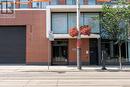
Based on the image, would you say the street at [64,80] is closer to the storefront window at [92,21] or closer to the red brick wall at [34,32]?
the red brick wall at [34,32]

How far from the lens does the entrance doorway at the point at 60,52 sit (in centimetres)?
3725

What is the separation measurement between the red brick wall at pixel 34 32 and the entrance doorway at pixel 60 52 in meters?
0.90

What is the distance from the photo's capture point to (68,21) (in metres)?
37.3

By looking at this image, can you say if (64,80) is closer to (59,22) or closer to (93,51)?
(59,22)

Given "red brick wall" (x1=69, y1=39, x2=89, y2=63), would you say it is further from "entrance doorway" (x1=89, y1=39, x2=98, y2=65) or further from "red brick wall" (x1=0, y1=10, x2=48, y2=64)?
"red brick wall" (x1=0, y1=10, x2=48, y2=64)

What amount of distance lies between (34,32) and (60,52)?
3.55m

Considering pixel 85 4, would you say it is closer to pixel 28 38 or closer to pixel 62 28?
pixel 62 28

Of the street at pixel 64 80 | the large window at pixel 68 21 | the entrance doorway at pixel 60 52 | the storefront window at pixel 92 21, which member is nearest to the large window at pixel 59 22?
the large window at pixel 68 21

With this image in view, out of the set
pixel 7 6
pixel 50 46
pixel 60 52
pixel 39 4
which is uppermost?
pixel 39 4

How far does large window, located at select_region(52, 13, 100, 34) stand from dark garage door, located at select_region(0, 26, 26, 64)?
382cm

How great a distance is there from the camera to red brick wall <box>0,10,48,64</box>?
3703 cm

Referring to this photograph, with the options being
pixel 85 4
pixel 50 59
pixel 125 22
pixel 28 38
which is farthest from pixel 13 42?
pixel 125 22

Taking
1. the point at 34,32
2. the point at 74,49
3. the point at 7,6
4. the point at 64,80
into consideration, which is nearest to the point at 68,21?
the point at 74,49

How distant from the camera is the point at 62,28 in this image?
3706 centimetres
